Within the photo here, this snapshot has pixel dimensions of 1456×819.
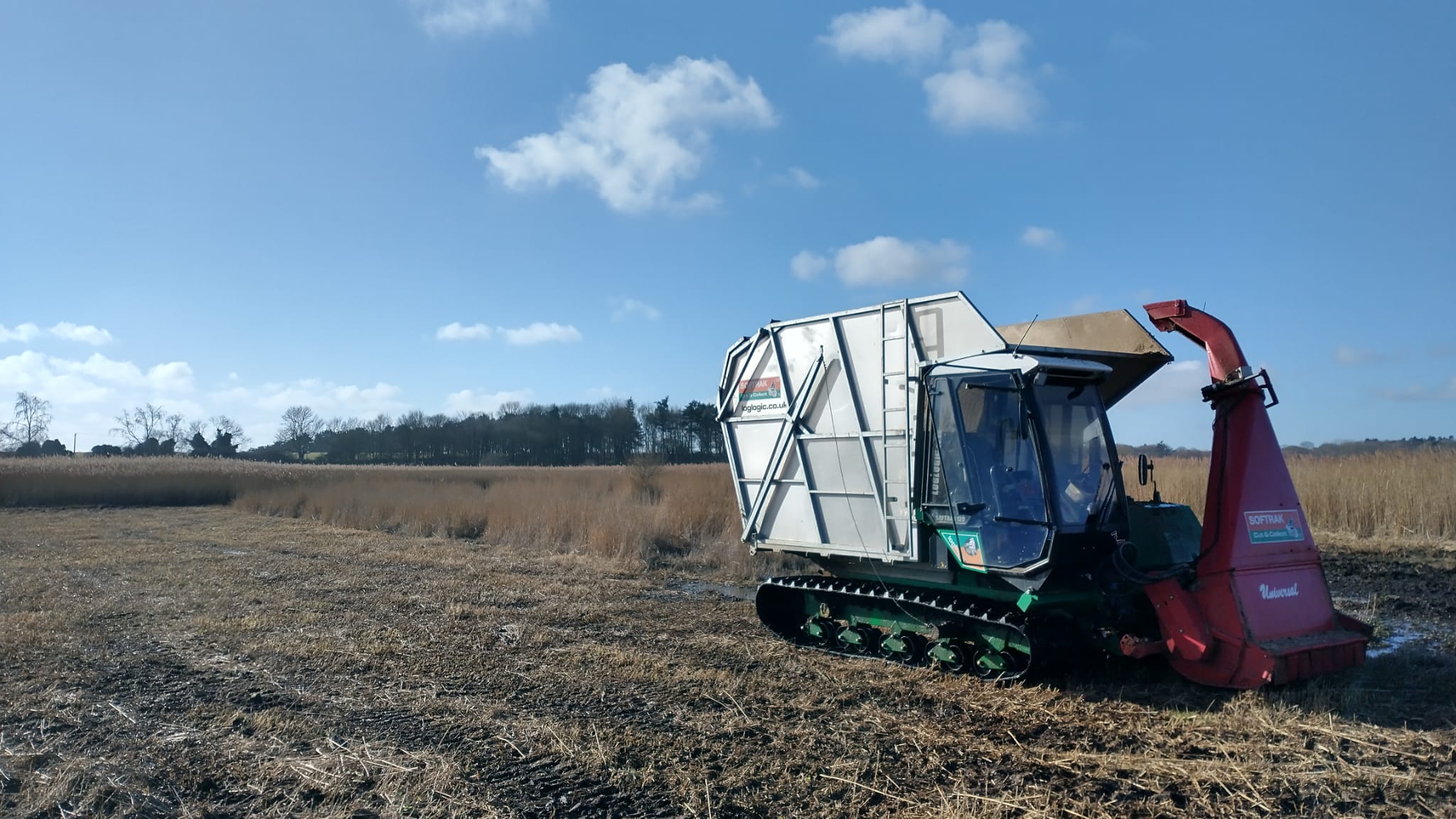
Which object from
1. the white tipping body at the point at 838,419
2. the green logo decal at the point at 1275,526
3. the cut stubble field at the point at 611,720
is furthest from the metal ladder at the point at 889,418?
the green logo decal at the point at 1275,526

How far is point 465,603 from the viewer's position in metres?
9.89

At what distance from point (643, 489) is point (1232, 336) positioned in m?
17.2

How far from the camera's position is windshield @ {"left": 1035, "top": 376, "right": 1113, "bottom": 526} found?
20.4 ft

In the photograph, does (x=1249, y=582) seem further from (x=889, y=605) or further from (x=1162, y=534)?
(x=889, y=605)

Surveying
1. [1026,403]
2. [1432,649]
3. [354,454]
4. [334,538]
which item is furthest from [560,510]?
[354,454]

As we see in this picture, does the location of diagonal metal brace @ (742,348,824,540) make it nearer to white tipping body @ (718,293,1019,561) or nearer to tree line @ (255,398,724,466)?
white tipping body @ (718,293,1019,561)

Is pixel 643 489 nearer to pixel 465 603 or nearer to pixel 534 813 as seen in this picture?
pixel 465 603

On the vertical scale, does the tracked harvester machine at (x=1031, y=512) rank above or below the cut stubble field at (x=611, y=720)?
above

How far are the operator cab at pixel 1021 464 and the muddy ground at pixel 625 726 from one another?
1.06 m

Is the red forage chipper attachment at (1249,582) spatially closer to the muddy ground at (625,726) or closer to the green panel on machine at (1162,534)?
the muddy ground at (625,726)

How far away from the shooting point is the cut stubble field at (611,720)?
4242 millimetres

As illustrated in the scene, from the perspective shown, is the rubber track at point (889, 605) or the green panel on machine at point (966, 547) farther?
the green panel on machine at point (966, 547)

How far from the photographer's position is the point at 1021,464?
623 cm

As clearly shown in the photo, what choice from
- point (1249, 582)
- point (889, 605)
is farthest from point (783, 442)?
point (1249, 582)
